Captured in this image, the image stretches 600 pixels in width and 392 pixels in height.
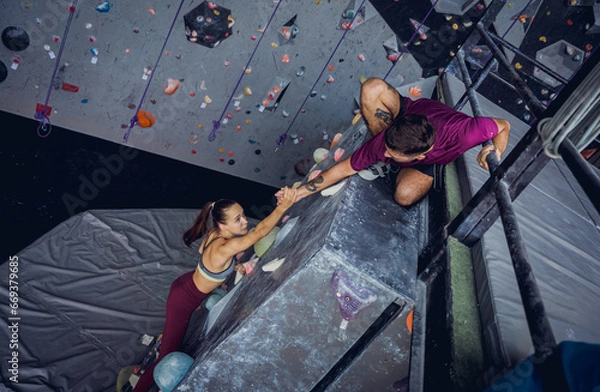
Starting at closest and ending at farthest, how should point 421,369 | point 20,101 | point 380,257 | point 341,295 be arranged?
point 421,369 → point 341,295 → point 380,257 → point 20,101

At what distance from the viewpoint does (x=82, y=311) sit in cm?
296

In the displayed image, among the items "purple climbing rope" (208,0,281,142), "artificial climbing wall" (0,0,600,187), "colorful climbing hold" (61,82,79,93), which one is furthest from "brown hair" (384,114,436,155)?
"colorful climbing hold" (61,82,79,93)

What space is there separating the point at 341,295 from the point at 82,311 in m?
2.46

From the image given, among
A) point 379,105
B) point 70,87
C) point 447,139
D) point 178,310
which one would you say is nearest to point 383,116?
point 379,105

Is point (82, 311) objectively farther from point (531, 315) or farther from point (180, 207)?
point (531, 315)

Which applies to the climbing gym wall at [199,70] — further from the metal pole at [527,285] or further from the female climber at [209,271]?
the metal pole at [527,285]

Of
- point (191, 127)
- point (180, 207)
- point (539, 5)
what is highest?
point (539, 5)

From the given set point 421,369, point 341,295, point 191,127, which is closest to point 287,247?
point 341,295

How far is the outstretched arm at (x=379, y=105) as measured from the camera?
96.2 inches

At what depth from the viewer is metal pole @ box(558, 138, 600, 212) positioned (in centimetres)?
75

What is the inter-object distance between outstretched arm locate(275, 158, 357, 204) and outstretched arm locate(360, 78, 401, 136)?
1.47ft

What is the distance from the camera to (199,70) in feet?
13.1

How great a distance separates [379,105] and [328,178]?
2.16 ft

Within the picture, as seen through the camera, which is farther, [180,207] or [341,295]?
Answer: [180,207]
